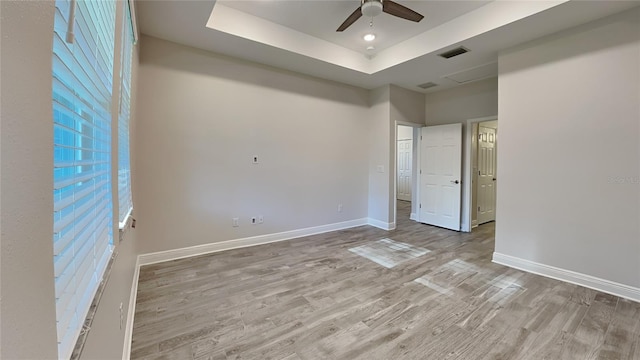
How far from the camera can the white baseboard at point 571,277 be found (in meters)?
2.52

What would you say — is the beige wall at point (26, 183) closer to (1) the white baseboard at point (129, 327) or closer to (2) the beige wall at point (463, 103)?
(1) the white baseboard at point (129, 327)

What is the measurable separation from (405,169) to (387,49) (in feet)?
17.0

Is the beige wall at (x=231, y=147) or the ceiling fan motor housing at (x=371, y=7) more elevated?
the ceiling fan motor housing at (x=371, y=7)

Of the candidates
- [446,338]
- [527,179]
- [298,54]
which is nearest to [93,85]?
[446,338]

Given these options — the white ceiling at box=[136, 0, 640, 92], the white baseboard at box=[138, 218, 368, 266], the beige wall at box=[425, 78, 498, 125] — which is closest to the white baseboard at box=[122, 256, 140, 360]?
the white baseboard at box=[138, 218, 368, 266]

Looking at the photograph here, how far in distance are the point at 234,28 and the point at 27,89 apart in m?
3.19

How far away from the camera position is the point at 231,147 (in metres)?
3.76

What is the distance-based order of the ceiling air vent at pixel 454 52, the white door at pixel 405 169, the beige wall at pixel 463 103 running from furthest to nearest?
the white door at pixel 405 169 < the beige wall at pixel 463 103 < the ceiling air vent at pixel 454 52

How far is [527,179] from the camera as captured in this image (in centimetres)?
316

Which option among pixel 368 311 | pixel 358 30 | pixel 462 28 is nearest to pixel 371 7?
pixel 358 30

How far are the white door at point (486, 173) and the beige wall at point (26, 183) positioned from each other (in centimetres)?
591

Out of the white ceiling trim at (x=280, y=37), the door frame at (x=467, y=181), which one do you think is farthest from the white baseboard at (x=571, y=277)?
the white ceiling trim at (x=280, y=37)

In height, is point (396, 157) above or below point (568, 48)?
below

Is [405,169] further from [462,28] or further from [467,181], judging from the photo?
[462,28]
